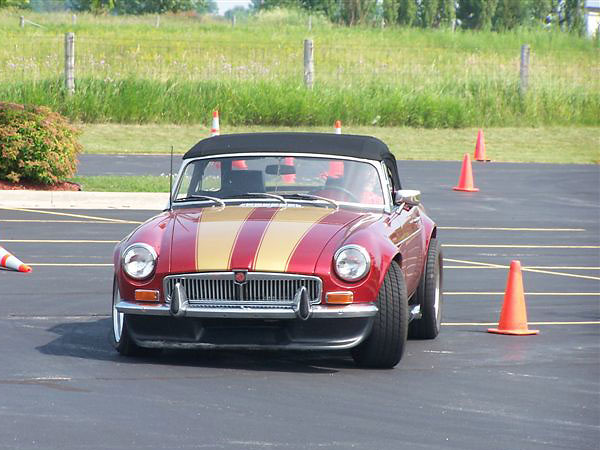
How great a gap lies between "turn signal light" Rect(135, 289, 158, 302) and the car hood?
21 cm

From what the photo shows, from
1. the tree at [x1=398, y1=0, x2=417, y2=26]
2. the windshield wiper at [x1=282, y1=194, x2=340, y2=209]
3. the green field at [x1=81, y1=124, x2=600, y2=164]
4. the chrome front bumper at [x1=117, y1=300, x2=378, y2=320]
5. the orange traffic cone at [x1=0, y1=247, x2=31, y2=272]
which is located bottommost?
the green field at [x1=81, y1=124, x2=600, y2=164]

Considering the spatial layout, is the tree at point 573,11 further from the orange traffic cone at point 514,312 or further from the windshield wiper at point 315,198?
the windshield wiper at point 315,198

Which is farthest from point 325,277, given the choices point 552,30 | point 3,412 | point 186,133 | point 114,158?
point 552,30

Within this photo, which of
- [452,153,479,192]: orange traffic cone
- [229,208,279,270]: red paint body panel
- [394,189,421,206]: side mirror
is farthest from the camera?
[452,153,479,192]: orange traffic cone

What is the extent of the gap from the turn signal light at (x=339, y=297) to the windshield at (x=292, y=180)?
150 centimetres

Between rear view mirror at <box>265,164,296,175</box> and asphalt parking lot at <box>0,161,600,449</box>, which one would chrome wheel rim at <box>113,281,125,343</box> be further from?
rear view mirror at <box>265,164,296,175</box>

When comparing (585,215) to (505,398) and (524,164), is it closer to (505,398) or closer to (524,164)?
(524,164)

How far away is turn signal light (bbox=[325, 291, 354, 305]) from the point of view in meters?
8.52

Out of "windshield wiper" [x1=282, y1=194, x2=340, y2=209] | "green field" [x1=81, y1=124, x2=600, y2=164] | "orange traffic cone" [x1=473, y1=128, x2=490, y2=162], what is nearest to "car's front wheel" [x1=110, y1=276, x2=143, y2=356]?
"windshield wiper" [x1=282, y1=194, x2=340, y2=209]

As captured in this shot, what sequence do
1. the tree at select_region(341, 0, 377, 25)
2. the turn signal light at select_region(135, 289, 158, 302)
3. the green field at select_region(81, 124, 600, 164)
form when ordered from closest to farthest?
the turn signal light at select_region(135, 289, 158, 302), the green field at select_region(81, 124, 600, 164), the tree at select_region(341, 0, 377, 25)

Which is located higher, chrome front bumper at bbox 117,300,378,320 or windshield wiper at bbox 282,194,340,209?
windshield wiper at bbox 282,194,340,209

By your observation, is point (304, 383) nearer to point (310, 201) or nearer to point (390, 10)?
point (310, 201)

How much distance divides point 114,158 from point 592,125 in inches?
609

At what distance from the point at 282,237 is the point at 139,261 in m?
0.96
